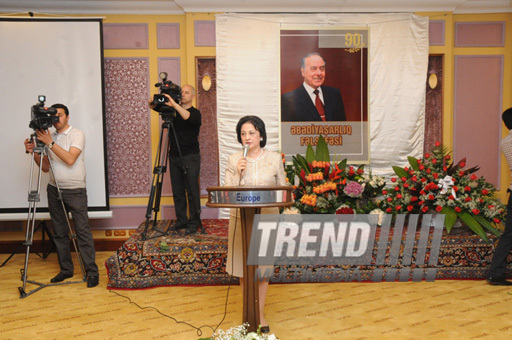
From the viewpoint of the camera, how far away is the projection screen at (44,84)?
4535mm

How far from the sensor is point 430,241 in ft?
12.8

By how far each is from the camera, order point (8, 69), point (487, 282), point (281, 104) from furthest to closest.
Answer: point (281, 104), point (8, 69), point (487, 282)

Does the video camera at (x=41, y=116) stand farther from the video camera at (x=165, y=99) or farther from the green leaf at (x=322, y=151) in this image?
the green leaf at (x=322, y=151)

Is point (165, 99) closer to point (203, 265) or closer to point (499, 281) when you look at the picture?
point (203, 265)

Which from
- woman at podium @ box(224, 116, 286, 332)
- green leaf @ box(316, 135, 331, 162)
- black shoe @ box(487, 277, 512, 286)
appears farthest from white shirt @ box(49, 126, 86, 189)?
black shoe @ box(487, 277, 512, 286)

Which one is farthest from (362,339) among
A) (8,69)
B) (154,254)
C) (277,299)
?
(8,69)

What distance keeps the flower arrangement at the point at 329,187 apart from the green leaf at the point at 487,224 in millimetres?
901

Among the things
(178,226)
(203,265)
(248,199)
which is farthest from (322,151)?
(248,199)

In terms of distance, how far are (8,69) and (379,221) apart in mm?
4043

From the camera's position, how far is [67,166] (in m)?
3.66

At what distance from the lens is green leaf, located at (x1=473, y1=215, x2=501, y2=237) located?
3.88 meters

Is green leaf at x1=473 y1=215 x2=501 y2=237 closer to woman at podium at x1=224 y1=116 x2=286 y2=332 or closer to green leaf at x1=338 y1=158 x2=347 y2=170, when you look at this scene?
green leaf at x1=338 y1=158 x2=347 y2=170

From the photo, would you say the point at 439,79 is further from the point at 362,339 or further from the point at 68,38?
the point at 68,38

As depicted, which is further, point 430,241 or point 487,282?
point 430,241
